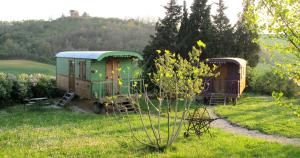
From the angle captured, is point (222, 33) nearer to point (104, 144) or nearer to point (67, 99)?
point (67, 99)

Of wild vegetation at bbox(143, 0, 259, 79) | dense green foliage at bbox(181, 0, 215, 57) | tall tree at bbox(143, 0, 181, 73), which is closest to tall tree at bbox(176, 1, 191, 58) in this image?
wild vegetation at bbox(143, 0, 259, 79)

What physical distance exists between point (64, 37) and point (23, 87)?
48229 millimetres

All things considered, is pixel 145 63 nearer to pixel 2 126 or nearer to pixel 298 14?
pixel 2 126

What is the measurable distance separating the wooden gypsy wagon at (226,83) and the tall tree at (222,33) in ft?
16.7

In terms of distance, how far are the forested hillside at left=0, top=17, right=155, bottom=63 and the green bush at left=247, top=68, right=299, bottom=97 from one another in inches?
1228

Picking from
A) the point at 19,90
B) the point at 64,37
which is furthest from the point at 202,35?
the point at 64,37

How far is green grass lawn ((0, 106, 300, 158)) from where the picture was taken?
8.51 m

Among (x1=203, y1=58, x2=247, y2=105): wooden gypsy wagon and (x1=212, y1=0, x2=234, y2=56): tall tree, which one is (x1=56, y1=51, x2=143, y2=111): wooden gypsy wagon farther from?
(x1=212, y1=0, x2=234, y2=56): tall tree

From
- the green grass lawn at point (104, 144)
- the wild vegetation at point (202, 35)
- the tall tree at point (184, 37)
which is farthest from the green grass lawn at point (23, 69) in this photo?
the green grass lawn at point (104, 144)

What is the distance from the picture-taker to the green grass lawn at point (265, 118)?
12.1m

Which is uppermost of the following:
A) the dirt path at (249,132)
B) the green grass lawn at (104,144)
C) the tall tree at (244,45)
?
the tall tree at (244,45)

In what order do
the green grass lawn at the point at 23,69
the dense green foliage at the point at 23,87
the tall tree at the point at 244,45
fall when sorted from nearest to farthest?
the dense green foliage at the point at 23,87
the tall tree at the point at 244,45
the green grass lawn at the point at 23,69

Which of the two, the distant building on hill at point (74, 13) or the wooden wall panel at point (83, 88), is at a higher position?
the distant building on hill at point (74, 13)

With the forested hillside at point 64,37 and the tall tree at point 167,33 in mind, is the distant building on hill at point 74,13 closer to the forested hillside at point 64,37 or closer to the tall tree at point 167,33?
the forested hillside at point 64,37
